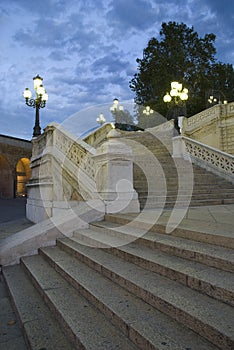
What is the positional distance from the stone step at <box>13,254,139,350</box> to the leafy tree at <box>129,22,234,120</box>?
25.9m

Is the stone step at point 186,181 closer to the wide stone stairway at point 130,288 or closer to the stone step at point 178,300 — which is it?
the wide stone stairway at point 130,288

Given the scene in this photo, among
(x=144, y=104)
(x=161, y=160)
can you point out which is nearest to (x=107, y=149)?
(x=161, y=160)

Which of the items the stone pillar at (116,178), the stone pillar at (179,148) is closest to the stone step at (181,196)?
the stone pillar at (116,178)

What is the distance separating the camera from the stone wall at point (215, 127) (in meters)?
20.3

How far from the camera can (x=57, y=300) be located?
284 cm

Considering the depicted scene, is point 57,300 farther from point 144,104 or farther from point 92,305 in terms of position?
point 144,104

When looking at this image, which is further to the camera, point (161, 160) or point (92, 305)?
point (161, 160)

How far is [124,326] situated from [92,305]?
2.02 feet

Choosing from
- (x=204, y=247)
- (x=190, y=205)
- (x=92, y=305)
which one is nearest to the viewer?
(x=92, y=305)

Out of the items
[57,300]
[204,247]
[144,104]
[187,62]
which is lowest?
[57,300]

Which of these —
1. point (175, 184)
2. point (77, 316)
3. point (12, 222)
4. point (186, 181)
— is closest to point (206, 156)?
point (186, 181)

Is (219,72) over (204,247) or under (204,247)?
over

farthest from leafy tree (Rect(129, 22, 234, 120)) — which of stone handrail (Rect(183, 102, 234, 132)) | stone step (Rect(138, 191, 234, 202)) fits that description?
stone step (Rect(138, 191, 234, 202))

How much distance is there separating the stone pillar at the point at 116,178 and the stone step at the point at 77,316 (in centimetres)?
204
